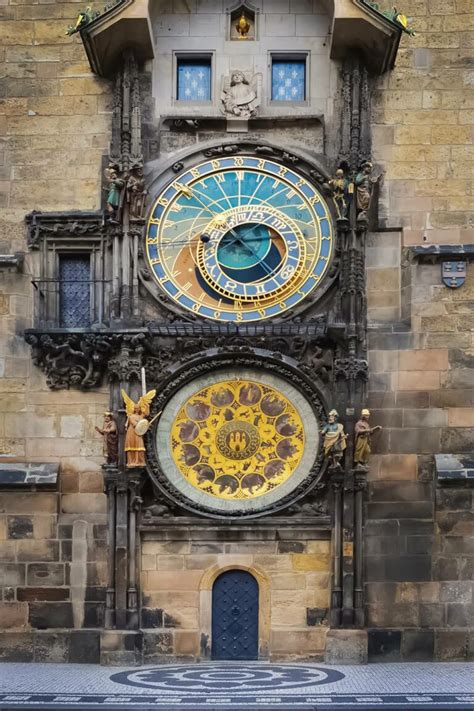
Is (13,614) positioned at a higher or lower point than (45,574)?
lower

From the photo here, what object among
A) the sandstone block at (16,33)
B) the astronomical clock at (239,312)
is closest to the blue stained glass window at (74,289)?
the astronomical clock at (239,312)

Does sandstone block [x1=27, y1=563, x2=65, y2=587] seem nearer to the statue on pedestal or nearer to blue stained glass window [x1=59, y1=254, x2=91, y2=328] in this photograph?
blue stained glass window [x1=59, y1=254, x2=91, y2=328]

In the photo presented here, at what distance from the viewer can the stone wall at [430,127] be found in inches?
684

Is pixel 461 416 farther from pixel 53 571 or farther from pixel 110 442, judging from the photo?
pixel 53 571

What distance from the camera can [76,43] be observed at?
17.9 m

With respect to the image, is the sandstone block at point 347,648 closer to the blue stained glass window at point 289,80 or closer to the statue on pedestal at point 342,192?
the statue on pedestal at point 342,192

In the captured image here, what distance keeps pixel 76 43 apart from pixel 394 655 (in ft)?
28.3

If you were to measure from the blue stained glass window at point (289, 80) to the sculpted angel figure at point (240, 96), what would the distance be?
0.95 ft

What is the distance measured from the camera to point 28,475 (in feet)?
55.4

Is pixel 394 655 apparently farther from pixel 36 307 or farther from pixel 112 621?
pixel 36 307

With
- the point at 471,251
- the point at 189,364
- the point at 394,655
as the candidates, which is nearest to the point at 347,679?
the point at 394,655

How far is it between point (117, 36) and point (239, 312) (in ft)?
12.3

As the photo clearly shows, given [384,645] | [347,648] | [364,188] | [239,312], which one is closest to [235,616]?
[347,648]

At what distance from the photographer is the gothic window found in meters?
17.8
